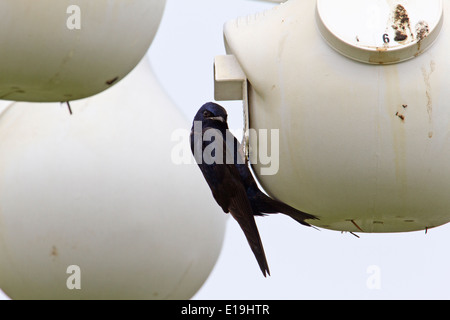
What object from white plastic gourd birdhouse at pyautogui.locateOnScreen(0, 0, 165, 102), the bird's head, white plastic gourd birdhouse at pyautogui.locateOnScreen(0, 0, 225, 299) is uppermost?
white plastic gourd birdhouse at pyautogui.locateOnScreen(0, 0, 165, 102)

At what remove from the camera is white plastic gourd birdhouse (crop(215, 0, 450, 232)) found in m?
3.56

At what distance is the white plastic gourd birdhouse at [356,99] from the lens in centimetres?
356

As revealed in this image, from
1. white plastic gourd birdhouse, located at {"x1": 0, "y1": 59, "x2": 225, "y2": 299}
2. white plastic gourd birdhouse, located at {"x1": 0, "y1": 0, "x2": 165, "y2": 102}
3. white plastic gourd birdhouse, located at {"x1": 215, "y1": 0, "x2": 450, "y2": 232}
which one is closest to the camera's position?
white plastic gourd birdhouse, located at {"x1": 215, "y1": 0, "x2": 450, "y2": 232}

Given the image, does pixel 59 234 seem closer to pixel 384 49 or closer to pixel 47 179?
pixel 47 179

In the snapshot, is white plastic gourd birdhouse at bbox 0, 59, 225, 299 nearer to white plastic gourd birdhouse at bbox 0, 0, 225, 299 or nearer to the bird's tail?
white plastic gourd birdhouse at bbox 0, 0, 225, 299

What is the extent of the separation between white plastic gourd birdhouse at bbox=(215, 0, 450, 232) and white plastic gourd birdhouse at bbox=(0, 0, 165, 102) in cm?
29

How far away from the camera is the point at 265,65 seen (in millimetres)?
3662

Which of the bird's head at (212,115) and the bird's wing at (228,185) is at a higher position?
the bird's head at (212,115)

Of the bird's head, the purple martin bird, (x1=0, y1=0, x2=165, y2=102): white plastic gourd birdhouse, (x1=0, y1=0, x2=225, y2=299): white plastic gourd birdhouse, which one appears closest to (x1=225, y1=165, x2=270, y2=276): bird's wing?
the purple martin bird

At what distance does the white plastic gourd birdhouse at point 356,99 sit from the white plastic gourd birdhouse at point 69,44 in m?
0.29

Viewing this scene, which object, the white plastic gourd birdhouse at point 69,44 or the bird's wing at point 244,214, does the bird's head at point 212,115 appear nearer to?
the bird's wing at point 244,214

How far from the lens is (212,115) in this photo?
12.7ft

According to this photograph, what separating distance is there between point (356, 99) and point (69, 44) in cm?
65

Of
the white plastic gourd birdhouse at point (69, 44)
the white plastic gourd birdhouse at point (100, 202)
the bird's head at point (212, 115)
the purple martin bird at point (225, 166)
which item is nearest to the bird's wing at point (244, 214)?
the purple martin bird at point (225, 166)
